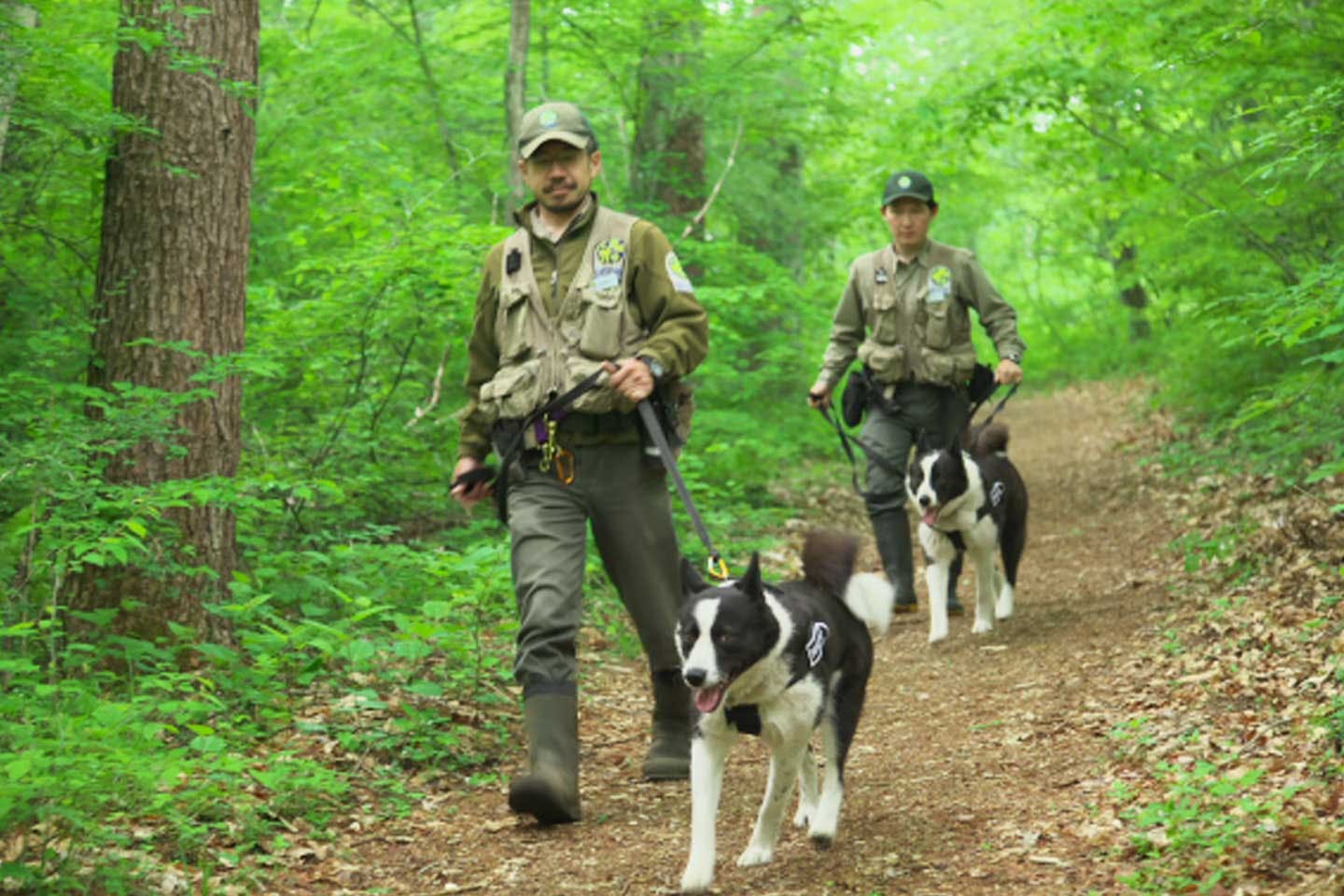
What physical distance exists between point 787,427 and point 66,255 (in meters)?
7.64

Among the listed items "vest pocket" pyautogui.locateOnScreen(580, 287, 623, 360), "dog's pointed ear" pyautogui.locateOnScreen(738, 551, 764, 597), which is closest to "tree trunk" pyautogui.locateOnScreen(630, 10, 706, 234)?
"vest pocket" pyautogui.locateOnScreen(580, 287, 623, 360)

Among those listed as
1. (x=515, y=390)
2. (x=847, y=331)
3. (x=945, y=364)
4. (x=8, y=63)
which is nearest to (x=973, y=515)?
(x=945, y=364)

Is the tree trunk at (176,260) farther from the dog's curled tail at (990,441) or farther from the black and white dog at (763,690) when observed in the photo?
the dog's curled tail at (990,441)

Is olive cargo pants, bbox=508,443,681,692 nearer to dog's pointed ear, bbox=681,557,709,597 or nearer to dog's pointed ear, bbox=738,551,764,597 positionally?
dog's pointed ear, bbox=681,557,709,597

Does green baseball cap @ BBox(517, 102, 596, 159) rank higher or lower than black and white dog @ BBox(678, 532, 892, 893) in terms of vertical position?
higher

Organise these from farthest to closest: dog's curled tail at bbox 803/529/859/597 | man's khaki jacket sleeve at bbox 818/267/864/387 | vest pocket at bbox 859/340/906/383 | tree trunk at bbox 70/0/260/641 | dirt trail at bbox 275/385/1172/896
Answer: man's khaki jacket sleeve at bbox 818/267/864/387 < vest pocket at bbox 859/340/906/383 < tree trunk at bbox 70/0/260/641 < dog's curled tail at bbox 803/529/859/597 < dirt trail at bbox 275/385/1172/896

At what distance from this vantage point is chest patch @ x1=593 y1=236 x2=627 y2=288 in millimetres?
5004

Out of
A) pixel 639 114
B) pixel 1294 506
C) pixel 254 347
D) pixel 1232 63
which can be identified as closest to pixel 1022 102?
pixel 639 114

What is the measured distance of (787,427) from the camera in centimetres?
1323

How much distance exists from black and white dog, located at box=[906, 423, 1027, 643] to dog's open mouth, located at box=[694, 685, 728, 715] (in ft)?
12.7

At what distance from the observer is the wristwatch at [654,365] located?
16.0ft

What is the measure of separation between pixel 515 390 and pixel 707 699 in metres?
1.65

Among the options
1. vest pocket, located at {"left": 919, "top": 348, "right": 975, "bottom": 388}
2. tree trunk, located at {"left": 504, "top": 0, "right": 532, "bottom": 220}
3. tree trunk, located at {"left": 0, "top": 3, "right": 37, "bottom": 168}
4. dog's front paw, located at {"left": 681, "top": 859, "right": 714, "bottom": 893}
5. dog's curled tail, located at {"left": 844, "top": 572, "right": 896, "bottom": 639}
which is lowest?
dog's front paw, located at {"left": 681, "top": 859, "right": 714, "bottom": 893}

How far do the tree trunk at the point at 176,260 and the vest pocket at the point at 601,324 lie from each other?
2.20 m
